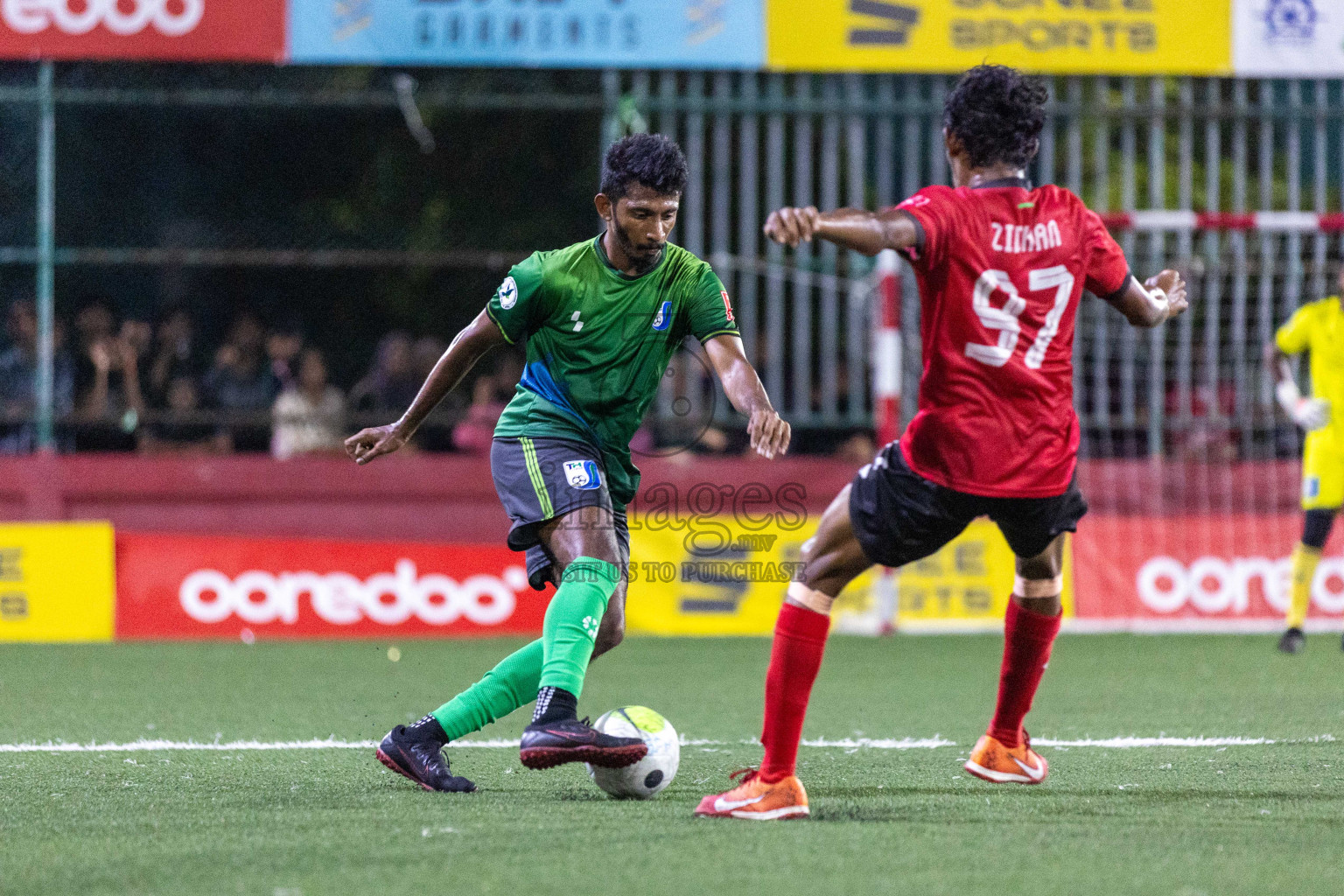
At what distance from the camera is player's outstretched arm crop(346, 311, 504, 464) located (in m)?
5.12

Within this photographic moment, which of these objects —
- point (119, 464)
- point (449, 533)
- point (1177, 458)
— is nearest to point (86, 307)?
point (119, 464)

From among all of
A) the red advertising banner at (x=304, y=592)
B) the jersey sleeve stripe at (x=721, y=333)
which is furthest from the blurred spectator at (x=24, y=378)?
the jersey sleeve stripe at (x=721, y=333)

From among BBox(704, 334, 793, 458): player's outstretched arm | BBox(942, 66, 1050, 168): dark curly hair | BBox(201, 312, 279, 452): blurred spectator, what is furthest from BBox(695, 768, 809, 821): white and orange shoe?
BBox(201, 312, 279, 452): blurred spectator

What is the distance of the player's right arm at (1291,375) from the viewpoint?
33.7ft

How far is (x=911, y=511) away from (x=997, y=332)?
1.81 ft

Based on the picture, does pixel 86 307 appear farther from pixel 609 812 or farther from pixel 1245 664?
pixel 609 812

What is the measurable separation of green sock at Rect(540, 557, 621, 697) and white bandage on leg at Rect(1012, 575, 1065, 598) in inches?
51.7

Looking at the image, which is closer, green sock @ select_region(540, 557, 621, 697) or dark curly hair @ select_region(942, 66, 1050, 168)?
dark curly hair @ select_region(942, 66, 1050, 168)

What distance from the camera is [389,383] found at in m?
12.7

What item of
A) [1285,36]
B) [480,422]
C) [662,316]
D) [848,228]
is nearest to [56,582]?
[480,422]

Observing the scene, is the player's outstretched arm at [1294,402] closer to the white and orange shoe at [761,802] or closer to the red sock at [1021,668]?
the red sock at [1021,668]

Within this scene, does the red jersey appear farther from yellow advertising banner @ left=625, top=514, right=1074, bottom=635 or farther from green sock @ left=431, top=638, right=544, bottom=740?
yellow advertising banner @ left=625, top=514, right=1074, bottom=635

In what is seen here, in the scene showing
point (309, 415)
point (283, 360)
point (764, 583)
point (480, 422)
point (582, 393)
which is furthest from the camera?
point (283, 360)

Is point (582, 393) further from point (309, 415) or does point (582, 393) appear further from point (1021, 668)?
point (309, 415)
